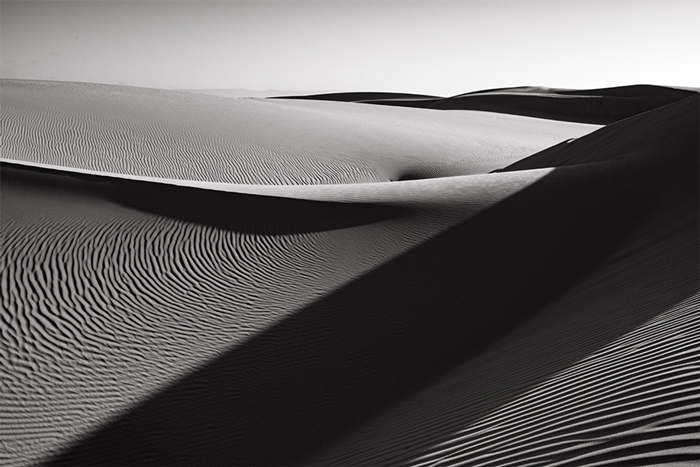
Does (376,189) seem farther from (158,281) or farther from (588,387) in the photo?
(588,387)

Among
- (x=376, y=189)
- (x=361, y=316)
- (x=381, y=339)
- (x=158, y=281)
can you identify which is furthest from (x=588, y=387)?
(x=376, y=189)

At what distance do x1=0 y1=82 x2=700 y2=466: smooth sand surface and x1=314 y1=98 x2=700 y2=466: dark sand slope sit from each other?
17mm

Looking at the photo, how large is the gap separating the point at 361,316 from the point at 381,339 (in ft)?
1.20

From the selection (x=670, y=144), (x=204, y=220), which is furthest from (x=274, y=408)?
(x=670, y=144)

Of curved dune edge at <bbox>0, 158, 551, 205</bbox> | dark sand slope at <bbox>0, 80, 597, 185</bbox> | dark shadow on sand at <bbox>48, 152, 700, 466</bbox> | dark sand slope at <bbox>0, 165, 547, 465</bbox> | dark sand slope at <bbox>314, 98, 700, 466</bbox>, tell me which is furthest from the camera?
dark sand slope at <bbox>0, 80, 597, 185</bbox>

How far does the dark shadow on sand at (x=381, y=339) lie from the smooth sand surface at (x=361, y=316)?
20mm

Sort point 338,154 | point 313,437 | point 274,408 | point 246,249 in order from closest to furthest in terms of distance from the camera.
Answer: point 313,437 < point 274,408 < point 246,249 < point 338,154

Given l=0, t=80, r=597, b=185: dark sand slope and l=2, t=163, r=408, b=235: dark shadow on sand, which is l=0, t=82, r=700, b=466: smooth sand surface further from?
l=0, t=80, r=597, b=185: dark sand slope

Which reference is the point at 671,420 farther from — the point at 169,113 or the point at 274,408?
the point at 169,113

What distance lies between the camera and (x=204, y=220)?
715 centimetres

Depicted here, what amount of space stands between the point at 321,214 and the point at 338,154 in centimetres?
753

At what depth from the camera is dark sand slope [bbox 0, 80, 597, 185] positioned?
514 inches

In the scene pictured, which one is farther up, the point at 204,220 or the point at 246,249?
the point at 204,220

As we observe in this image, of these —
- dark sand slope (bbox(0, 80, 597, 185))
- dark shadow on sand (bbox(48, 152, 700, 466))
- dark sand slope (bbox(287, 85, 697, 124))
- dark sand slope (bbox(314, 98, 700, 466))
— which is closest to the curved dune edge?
dark shadow on sand (bbox(48, 152, 700, 466))
